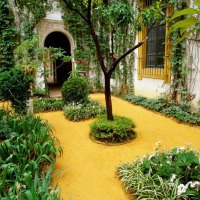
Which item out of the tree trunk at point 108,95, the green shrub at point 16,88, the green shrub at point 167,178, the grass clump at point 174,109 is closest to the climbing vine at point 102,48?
the grass clump at point 174,109

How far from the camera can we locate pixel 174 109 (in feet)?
17.4

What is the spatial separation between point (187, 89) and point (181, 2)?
226cm

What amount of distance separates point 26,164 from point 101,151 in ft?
4.55

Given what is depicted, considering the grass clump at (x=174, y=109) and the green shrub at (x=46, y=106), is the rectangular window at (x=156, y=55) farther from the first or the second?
the green shrub at (x=46, y=106)

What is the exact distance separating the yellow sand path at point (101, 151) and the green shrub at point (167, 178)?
0.21 metres

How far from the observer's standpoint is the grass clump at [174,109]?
4793 mm

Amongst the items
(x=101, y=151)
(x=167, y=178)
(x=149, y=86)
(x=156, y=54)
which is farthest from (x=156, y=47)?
(x=167, y=178)

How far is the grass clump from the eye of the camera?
479 cm

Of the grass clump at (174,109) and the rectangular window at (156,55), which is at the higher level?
the rectangular window at (156,55)

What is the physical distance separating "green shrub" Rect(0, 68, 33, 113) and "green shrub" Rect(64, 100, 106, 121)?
4.19 feet

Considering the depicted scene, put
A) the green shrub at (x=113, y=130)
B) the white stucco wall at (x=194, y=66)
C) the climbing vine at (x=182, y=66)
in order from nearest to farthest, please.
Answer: the green shrub at (x=113, y=130), the white stucco wall at (x=194, y=66), the climbing vine at (x=182, y=66)

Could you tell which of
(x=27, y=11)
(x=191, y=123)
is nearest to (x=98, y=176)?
(x=191, y=123)

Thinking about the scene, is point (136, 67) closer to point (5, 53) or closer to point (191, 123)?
point (191, 123)

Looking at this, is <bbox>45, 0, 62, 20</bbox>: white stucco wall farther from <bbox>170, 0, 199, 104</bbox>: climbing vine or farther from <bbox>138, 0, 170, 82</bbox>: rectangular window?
<bbox>170, 0, 199, 104</bbox>: climbing vine
